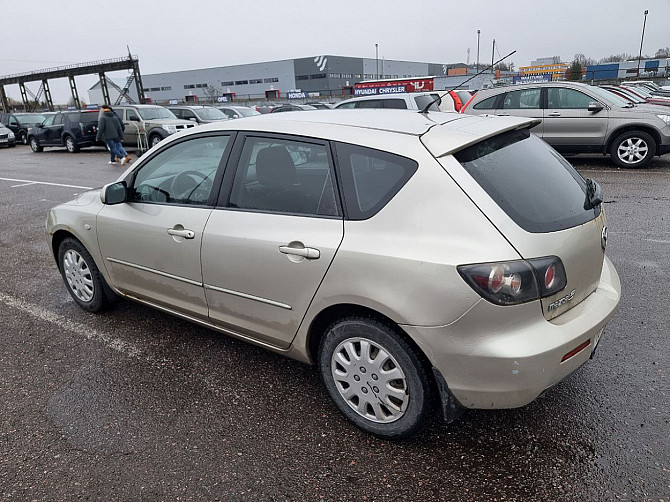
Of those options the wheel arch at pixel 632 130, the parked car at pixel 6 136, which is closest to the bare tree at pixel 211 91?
the parked car at pixel 6 136

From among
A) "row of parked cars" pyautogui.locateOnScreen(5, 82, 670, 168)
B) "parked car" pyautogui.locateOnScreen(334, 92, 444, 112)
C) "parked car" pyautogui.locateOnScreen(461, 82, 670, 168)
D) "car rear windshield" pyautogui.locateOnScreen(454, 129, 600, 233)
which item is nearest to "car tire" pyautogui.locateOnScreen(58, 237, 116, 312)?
"car rear windshield" pyautogui.locateOnScreen(454, 129, 600, 233)

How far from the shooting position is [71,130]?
19031 mm

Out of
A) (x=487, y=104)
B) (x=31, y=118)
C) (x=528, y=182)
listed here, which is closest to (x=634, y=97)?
(x=487, y=104)

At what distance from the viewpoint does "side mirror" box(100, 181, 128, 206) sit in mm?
3422

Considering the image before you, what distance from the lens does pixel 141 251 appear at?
11.2ft

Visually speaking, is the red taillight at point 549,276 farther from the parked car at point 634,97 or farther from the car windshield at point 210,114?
the car windshield at point 210,114

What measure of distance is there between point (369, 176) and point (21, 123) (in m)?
28.7

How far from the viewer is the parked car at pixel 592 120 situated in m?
9.39

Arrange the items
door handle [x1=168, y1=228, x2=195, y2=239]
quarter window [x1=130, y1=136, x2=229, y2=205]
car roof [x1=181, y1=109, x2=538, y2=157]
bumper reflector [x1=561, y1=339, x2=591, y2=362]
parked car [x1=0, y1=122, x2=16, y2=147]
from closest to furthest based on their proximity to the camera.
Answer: bumper reflector [x1=561, y1=339, x2=591, y2=362] < car roof [x1=181, y1=109, x2=538, y2=157] < door handle [x1=168, y1=228, x2=195, y2=239] < quarter window [x1=130, y1=136, x2=229, y2=205] < parked car [x1=0, y1=122, x2=16, y2=147]

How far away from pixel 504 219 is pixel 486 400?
2.68 ft

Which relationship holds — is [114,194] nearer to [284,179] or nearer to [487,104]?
[284,179]

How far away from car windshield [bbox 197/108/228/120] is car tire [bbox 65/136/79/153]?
4.98 metres

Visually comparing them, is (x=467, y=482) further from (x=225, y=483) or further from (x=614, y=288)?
(x=614, y=288)

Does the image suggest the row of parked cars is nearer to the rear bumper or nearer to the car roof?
the car roof
